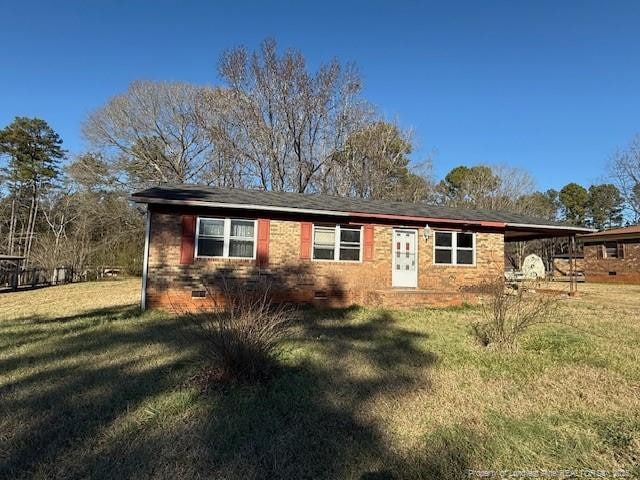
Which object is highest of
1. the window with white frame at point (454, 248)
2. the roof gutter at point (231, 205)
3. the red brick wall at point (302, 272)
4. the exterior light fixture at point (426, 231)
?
the roof gutter at point (231, 205)

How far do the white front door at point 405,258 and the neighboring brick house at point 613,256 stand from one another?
676 inches

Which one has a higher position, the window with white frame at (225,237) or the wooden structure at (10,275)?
the window with white frame at (225,237)

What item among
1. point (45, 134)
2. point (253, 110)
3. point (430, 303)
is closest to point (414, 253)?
point (430, 303)

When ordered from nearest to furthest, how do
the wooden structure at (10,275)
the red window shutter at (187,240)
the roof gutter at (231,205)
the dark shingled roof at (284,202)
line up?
the roof gutter at (231,205) → the dark shingled roof at (284,202) → the red window shutter at (187,240) → the wooden structure at (10,275)

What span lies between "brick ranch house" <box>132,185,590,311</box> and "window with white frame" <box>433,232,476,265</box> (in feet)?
0.10

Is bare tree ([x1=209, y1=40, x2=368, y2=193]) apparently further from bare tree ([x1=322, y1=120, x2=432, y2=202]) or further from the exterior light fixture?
the exterior light fixture

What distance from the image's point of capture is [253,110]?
76.0 ft

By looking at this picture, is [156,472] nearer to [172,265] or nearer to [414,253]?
[172,265]

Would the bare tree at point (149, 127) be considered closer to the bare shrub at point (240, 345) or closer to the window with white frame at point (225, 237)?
the window with white frame at point (225, 237)

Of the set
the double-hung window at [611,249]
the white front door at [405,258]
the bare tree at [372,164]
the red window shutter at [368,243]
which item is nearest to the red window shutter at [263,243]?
the red window shutter at [368,243]

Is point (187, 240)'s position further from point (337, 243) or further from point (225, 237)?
point (337, 243)

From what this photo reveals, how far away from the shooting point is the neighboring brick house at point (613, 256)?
2225cm

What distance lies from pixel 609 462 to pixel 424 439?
4.37 ft

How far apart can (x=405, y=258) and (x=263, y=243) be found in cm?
438
